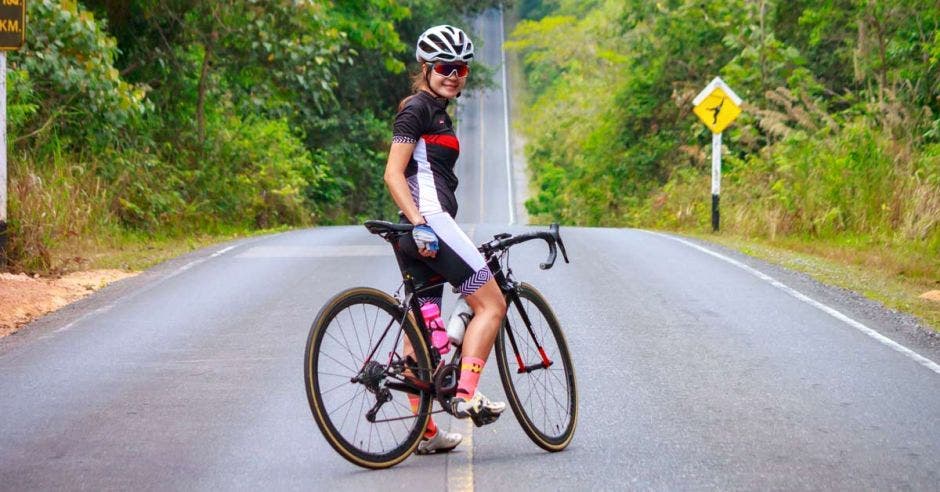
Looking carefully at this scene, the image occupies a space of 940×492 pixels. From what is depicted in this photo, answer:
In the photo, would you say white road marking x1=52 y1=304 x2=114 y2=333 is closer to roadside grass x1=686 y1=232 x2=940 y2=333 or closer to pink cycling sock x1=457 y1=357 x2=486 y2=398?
pink cycling sock x1=457 y1=357 x2=486 y2=398

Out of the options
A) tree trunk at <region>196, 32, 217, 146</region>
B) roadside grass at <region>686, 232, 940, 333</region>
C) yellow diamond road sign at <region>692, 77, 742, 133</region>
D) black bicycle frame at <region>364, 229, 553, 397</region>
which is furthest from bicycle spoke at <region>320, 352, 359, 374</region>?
tree trunk at <region>196, 32, 217, 146</region>

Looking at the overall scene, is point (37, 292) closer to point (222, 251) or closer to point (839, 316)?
point (222, 251)

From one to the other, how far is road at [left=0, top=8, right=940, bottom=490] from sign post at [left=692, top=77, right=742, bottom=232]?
10.1 m

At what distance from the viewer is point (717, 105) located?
81.2 ft

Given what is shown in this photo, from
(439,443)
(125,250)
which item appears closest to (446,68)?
(439,443)

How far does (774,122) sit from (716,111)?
2.12m

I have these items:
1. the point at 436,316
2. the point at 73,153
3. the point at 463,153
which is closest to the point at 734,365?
the point at 436,316

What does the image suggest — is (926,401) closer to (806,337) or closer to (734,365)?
(734,365)

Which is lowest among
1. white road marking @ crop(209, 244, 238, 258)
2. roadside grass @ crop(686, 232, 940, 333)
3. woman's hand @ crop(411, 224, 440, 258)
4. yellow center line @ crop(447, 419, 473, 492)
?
roadside grass @ crop(686, 232, 940, 333)

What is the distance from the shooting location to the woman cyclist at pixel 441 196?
630cm

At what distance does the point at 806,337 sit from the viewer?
10.5m

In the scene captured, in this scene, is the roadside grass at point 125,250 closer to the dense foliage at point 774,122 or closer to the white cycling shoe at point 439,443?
the white cycling shoe at point 439,443

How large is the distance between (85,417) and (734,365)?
4.28 m

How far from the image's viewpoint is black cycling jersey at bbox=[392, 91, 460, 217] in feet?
20.8
